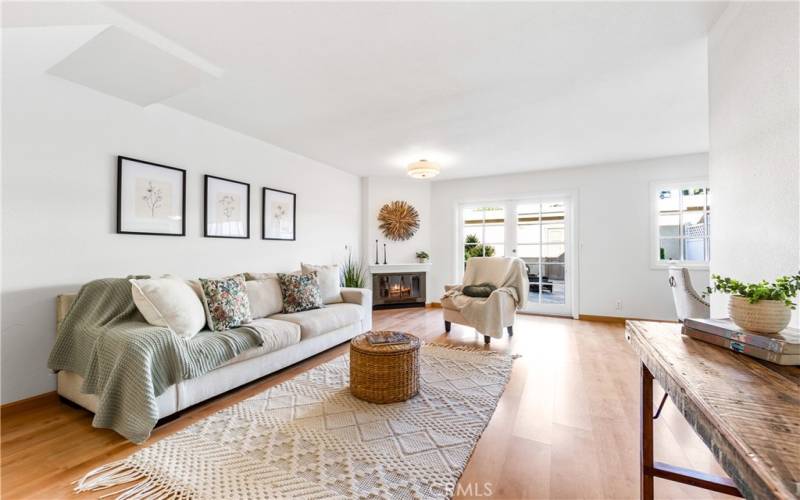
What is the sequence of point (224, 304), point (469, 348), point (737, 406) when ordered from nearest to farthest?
point (737, 406), point (224, 304), point (469, 348)

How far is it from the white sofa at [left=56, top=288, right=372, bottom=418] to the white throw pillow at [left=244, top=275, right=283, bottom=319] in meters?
0.11

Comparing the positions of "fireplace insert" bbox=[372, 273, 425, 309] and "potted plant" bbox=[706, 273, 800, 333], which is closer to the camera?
"potted plant" bbox=[706, 273, 800, 333]

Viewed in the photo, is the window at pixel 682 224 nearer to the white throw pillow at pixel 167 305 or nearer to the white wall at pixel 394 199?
the white wall at pixel 394 199

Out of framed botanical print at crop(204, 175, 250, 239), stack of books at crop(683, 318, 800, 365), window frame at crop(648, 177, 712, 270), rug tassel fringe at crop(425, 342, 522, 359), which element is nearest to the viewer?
stack of books at crop(683, 318, 800, 365)

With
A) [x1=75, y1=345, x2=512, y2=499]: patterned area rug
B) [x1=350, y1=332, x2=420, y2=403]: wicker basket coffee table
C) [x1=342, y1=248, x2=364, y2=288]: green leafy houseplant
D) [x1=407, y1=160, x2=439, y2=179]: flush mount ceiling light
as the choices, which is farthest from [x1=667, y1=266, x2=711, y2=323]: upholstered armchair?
[x1=342, y1=248, x2=364, y2=288]: green leafy houseplant

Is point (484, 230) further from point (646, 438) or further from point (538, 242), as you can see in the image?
point (646, 438)

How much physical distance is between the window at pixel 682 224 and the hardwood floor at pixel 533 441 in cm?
249

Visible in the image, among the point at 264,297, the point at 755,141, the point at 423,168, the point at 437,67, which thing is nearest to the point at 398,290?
the point at 423,168

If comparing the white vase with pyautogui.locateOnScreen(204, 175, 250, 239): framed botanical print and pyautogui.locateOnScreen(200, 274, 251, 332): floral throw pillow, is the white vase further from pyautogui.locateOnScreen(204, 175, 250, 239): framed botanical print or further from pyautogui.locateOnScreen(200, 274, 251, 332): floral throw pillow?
pyautogui.locateOnScreen(204, 175, 250, 239): framed botanical print

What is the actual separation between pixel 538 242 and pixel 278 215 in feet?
13.0

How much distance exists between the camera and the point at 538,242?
5.27 m

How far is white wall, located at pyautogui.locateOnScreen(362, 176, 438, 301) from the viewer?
565 centimetres

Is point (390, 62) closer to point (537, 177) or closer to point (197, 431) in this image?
point (197, 431)

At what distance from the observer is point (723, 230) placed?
1.70 m
